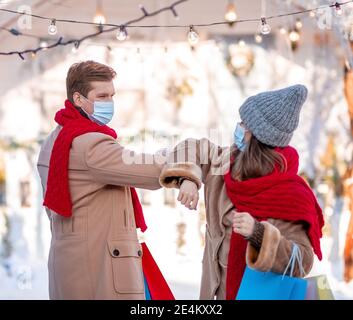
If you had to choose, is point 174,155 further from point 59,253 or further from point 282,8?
point 282,8

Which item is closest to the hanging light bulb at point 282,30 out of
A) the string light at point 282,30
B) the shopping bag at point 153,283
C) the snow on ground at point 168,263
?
the string light at point 282,30

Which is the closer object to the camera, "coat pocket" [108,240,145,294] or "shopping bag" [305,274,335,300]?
"shopping bag" [305,274,335,300]

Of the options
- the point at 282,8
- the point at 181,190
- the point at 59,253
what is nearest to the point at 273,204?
the point at 181,190

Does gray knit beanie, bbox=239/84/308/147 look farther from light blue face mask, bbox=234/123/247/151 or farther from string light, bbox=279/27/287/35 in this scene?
string light, bbox=279/27/287/35

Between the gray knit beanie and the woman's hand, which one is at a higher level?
the gray knit beanie

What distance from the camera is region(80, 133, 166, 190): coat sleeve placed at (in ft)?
10.8

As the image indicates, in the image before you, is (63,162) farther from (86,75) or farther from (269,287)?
(269,287)

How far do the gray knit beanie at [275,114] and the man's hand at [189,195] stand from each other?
27cm

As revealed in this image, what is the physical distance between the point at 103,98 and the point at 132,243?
542 mm

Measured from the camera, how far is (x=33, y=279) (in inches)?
325

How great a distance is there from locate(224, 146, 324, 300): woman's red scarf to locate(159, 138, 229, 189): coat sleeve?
108mm

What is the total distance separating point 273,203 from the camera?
3.06 metres

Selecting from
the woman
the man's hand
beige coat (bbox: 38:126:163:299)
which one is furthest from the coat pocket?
the man's hand

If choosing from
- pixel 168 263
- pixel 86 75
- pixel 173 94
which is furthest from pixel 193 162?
pixel 173 94
